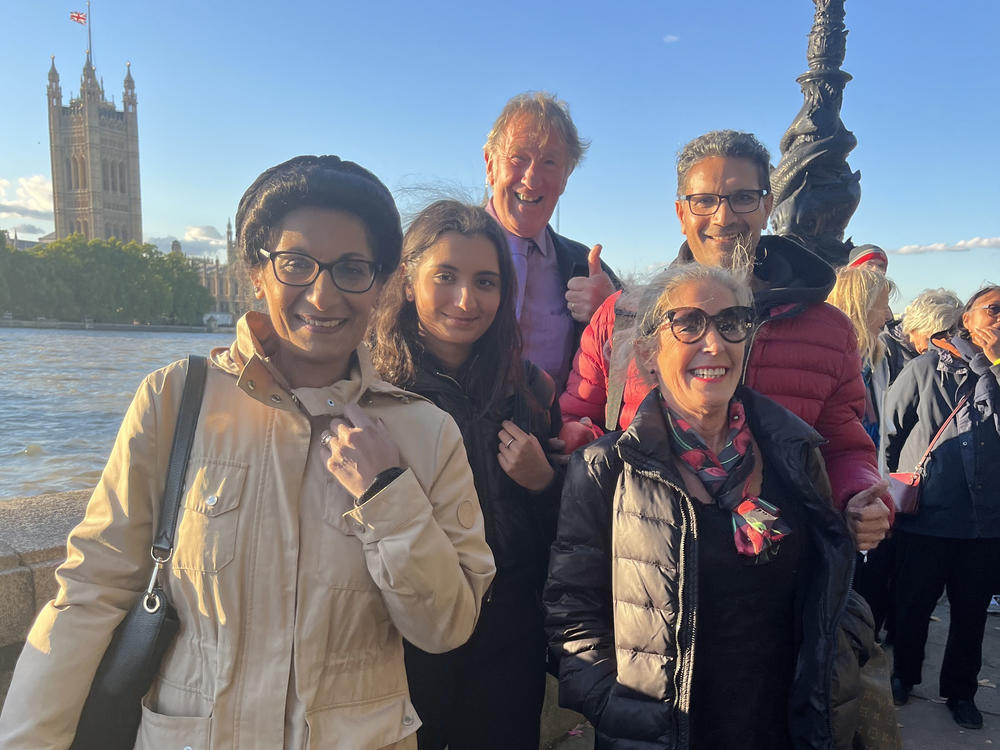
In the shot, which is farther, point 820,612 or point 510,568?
point 510,568

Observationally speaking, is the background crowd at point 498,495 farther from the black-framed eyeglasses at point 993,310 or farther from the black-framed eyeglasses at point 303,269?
the black-framed eyeglasses at point 993,310

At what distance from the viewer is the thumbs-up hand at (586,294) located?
2.70 metres

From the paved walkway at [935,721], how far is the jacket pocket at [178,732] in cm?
222

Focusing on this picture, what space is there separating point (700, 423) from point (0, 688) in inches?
84.7

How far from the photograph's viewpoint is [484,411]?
209 cm

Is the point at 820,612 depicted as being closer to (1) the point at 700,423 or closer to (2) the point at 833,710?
(2) the point at 833,710

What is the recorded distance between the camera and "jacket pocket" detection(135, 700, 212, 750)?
50.7 inches

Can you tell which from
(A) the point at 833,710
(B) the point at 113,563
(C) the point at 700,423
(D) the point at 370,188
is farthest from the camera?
(C) the point at 700,423

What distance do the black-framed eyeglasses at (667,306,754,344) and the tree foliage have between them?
7487cm

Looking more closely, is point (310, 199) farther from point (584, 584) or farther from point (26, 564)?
point (26, 564)

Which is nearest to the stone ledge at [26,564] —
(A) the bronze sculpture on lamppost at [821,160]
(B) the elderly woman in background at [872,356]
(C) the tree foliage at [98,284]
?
(B) the elderly woman in background at [872,356]

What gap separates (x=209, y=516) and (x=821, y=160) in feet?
19.3

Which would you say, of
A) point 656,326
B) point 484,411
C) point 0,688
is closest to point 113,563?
point 484,411

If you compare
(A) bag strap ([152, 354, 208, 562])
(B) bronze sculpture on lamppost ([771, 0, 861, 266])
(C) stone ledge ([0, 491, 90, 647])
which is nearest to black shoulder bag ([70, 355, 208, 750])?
(A) bag strap ([152, 354, 208, 562])
